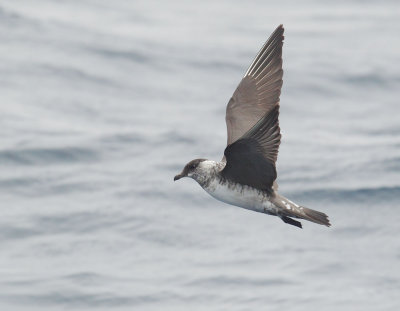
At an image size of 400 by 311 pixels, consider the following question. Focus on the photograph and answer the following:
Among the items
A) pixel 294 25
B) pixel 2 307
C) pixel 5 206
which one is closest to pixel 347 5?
pixel 294 25

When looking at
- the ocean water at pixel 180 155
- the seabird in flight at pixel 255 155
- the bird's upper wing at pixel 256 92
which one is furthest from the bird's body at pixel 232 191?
the ocean water at pixel 180 155

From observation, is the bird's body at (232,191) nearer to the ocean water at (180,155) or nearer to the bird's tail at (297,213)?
the bird's tail at (297,213)

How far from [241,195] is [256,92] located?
107 cm

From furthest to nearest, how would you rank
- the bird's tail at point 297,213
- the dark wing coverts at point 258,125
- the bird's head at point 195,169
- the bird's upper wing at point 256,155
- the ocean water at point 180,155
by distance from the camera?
the ocean water at point 180,155 < the bird's head at point 195,169 < the bird's tail at point 297,213 < the dark wing coverts at point 258,125 < the bird's upper wing at point 256,155

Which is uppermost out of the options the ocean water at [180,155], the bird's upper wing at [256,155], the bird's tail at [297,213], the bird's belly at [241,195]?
the ocean water at [180,155]

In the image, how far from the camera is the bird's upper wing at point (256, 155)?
830 centimetres

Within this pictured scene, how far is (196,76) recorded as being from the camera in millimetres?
19812

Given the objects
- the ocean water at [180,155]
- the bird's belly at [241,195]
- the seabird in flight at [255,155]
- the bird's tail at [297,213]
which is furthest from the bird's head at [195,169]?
the ocean water at [180,155]

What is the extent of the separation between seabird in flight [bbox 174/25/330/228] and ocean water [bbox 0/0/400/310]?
12.1ft

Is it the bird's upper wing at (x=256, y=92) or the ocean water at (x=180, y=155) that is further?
the ocean water at (x=180, y=155)

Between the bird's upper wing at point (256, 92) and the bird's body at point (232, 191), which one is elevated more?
the bird's upper wing at point (256, 92)

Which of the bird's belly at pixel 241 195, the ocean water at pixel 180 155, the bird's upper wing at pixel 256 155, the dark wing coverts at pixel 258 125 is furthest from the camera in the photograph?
the ocean water at pixel 180 155

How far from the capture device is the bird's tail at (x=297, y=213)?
8808mm

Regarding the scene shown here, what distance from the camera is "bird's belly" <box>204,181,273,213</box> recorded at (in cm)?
911
